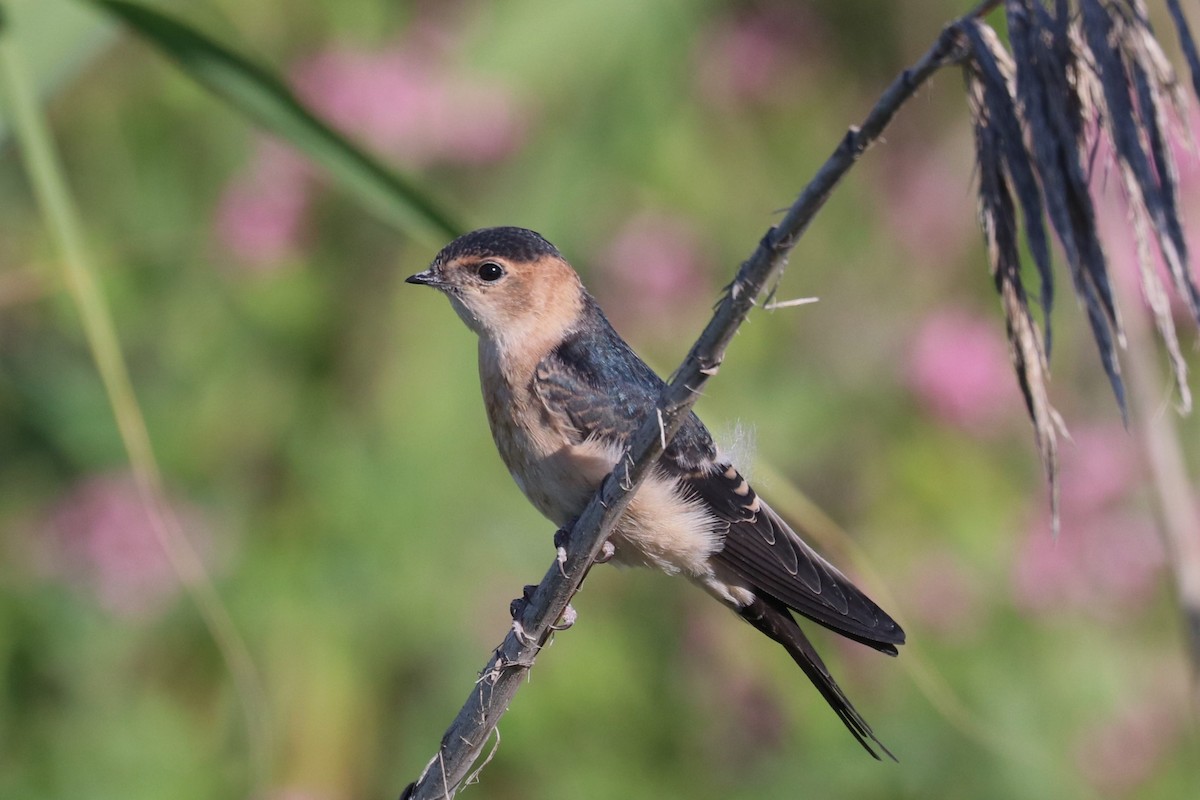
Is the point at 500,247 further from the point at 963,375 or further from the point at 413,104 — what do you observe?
the point at 963,375

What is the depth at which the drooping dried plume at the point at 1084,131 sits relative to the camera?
108cm

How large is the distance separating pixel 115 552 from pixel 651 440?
264 centimetres

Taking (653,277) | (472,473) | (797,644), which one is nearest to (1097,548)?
(653,277)

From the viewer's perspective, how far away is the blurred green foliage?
347cm

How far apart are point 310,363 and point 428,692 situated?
1012 millimetres

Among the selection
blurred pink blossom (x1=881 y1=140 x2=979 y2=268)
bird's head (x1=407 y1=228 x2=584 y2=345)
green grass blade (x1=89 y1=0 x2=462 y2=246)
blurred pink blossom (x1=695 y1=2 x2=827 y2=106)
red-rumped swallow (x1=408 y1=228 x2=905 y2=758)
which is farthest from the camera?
blurred pink blossom (x1=695 y1=2 x2=827 y2=106)

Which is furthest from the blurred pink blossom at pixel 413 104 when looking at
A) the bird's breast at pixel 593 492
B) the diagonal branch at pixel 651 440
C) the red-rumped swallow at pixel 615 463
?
the diagonal branch at pixel 651 440

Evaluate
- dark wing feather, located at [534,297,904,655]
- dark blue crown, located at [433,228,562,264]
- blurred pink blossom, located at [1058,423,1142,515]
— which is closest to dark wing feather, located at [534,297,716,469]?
dark wing feather, located at [534,297,904,655]

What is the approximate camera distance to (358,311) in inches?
161

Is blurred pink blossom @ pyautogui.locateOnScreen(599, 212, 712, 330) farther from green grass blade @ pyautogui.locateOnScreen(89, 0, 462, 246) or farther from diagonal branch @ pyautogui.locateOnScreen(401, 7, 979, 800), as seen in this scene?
diagonal branch @ pyautogui.locateOnScreen(401, 7, 979, 800)

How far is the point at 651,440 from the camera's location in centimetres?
137

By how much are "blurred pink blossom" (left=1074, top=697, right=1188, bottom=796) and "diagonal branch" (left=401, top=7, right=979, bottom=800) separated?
6.91 ft

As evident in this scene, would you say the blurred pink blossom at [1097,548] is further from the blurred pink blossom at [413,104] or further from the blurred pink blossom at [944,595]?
the blurred pink blossom at [413,104]

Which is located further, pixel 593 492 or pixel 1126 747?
pixel 1126 747
